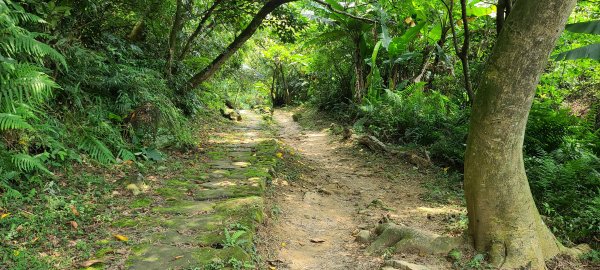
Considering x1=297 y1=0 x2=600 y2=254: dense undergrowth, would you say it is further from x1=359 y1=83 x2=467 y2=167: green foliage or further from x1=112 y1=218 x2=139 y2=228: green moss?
x1=112 y1=218 x2=139 y2=228: green moss

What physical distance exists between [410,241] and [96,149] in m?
3.71

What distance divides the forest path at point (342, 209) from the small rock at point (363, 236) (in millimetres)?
54

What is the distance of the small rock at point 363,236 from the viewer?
4.13 meters

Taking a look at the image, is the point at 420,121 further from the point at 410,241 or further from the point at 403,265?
the point at 403,265

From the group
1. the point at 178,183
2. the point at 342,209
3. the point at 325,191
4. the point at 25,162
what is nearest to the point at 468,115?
the point at 325,191

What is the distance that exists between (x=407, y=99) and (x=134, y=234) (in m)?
7.35

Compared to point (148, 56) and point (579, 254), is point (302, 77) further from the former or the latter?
point (579, 254)

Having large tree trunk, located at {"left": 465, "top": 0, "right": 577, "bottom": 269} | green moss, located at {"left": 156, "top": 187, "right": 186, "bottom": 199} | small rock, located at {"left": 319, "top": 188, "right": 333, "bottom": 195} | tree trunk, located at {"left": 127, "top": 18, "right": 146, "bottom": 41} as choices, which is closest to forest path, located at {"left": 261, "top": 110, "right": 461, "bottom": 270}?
small rock, located at {"left": 319, "top": 188, "right": 333, "bottom": 195}

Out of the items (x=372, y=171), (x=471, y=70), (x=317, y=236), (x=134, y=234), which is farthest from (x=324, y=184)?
(x=471, y=70)

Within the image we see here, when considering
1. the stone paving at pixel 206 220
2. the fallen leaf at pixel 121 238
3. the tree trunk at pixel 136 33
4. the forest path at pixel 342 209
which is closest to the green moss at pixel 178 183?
the stone paving at pixel 206 220

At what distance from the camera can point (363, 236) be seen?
4.18 m

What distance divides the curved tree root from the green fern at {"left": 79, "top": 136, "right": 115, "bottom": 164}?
127 inches

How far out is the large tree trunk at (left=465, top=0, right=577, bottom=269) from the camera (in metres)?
2.91

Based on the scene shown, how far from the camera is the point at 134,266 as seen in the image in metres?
2.90
